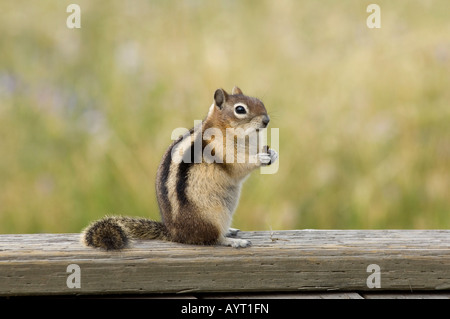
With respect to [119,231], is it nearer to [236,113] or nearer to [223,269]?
[223,269]

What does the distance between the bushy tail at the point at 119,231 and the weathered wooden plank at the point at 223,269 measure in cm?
6

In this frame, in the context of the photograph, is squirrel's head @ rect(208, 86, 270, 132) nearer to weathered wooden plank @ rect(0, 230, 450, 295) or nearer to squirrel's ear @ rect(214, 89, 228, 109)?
squirrel's ear @ rect(214, 89, 228, 109)

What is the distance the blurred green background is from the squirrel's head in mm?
1135

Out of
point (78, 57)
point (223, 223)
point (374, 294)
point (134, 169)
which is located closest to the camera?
point (374, 294)

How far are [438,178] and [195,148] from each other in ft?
7.95

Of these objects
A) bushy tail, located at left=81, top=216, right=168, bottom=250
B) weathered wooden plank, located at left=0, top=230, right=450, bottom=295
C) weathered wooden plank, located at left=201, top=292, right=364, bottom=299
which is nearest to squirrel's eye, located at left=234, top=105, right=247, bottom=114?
bushy tail, located at left=81, top=216, right=168, bottom=250

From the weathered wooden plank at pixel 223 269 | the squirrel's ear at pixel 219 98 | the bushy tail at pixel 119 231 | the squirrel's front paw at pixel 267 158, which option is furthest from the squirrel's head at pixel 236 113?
the weathered wooden plank at pixel 223 269

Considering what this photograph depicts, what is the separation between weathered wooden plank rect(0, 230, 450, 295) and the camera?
2346 millimetres

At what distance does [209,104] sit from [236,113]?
145cm

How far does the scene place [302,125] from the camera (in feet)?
15.6

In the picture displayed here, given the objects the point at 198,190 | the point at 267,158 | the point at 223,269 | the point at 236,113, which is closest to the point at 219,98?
the point at 236,113
